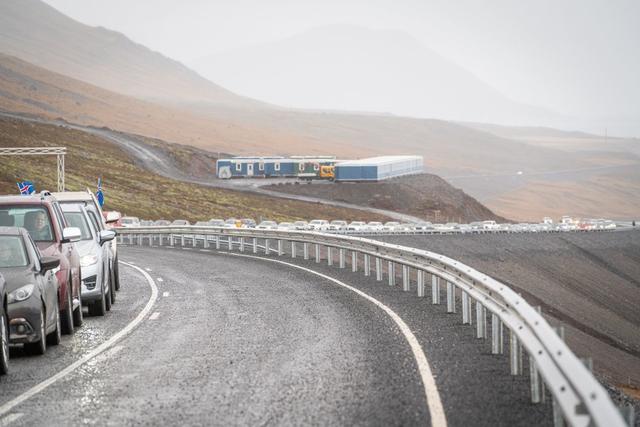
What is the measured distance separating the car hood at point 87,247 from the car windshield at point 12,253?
4592 mm

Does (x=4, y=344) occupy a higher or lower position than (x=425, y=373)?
higher

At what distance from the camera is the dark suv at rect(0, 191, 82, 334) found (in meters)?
15.3

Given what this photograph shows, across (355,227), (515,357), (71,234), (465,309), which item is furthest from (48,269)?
(355,227)

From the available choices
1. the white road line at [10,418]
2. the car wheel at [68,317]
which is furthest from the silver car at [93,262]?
the white road line at [10,418]

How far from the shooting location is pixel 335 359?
42.2 ft

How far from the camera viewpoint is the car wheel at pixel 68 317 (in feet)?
50.3

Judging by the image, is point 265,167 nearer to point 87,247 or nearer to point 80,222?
point 80,222

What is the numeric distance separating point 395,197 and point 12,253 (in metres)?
111

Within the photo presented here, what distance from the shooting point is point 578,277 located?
68438 mm

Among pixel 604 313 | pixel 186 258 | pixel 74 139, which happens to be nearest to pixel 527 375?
pixel 186 258

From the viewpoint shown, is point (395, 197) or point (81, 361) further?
point (395, 197)

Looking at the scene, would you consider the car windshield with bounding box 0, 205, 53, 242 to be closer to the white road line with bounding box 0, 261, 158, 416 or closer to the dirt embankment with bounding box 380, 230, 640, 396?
the white road line with bounding box 0, 261, 158, 416

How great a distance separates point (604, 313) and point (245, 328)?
44167mm

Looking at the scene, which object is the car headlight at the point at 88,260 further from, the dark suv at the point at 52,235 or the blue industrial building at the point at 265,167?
the blue industrial building at the point at 265,167
